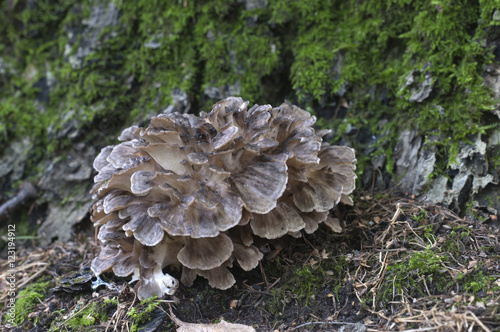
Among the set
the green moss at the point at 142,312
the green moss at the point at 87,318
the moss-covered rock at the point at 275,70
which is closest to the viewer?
the green moss at the point at 142,312

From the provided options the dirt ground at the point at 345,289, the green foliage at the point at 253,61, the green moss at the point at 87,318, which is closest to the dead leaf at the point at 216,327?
the dirt ground at the point at 345,289

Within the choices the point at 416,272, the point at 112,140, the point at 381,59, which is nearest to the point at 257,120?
the point at 416,272

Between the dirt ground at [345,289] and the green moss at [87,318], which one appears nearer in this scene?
the dirt ground at [345,289]

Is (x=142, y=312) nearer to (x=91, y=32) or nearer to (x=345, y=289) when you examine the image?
(x=345, y=289)

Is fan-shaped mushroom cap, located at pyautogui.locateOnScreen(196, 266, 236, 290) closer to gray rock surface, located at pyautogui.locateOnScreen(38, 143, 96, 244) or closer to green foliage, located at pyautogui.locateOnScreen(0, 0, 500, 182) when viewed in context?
green foliage, located at pyautogui.locateOnScreen(0, 0, 500, 182)

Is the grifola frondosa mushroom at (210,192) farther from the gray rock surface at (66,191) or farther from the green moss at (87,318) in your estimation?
the gray rock surface at (66,191)

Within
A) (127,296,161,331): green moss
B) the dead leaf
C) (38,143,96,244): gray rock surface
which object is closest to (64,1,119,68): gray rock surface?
(38,143,96,244): gray rock surface

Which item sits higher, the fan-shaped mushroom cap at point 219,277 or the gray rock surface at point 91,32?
the gray rock surface at point 91,32
